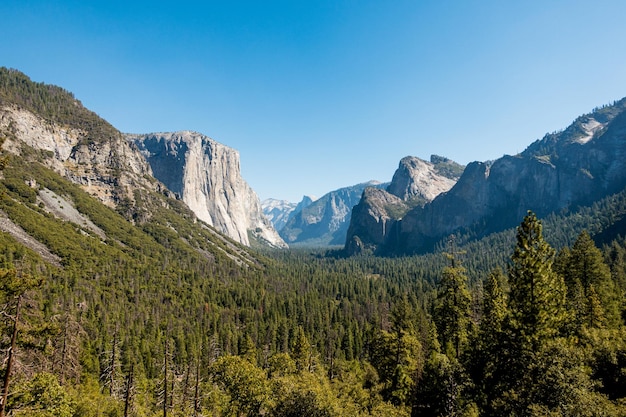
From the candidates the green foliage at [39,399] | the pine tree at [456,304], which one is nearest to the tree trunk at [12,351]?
the green foliage at [39,399]

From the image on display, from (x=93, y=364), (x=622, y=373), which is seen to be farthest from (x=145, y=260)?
(x=622, y=373)

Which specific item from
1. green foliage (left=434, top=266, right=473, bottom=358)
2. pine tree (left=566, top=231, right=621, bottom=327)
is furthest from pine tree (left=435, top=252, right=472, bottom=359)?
pine tree (left=566, top=231, right=621, bottom=327)

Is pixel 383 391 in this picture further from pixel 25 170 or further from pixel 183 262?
pixel 25 170

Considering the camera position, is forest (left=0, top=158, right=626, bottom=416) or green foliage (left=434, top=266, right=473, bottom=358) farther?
green foliage (left=434, top=266, right=473, bottom=358)

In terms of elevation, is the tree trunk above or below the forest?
above

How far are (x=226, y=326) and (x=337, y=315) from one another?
41243 millimetres

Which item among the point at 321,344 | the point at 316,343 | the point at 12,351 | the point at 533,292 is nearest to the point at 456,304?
the point at 533,292

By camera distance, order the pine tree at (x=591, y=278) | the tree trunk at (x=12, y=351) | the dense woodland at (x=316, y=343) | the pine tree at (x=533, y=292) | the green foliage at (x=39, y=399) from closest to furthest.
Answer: the tree trunk at (x=12, y=351) < the green foliage at (x=39, y=399) < the dense woodland at (x=316, y=343) < the pine tree at (x=533, y=292) < the pine tree at (x=591, y=278)

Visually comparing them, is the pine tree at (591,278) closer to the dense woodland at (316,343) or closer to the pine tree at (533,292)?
the dense woodland at (316,343)

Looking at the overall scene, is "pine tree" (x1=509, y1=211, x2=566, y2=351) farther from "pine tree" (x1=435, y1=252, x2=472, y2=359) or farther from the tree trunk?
the tree trunk

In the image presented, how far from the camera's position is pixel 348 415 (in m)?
29.4

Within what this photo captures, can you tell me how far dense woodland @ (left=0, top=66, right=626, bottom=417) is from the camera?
20536 mm

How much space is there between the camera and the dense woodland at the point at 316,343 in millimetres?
20536

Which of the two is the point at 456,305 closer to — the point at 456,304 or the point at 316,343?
the point at 456,304
